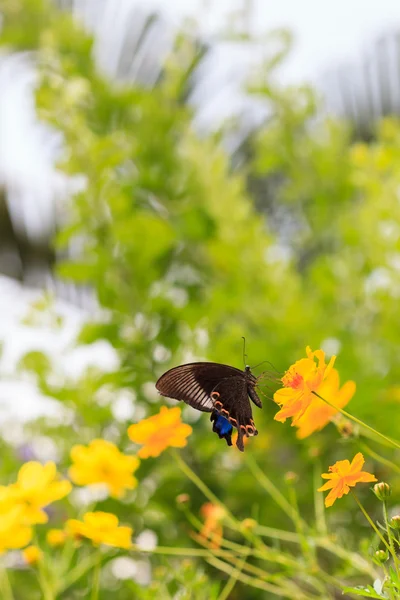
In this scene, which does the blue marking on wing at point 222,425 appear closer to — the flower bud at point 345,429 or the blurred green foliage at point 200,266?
the flower bud at point 345,429

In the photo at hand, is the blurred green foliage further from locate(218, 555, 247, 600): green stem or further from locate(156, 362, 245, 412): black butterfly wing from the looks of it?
locate(156, 362, 245, 412): black butterfly wing

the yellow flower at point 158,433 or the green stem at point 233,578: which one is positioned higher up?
the yellow flower at point 158,433

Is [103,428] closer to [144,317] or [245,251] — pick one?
[144,317]

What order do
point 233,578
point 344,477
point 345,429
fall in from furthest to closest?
point 233,578 → point 345,429 → point 344,477

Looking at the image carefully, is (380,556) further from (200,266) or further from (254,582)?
(200,266)

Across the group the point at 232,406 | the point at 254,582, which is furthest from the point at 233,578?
the point at 232,406

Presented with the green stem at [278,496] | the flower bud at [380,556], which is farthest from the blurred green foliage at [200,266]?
the flower bud at [380,556]
